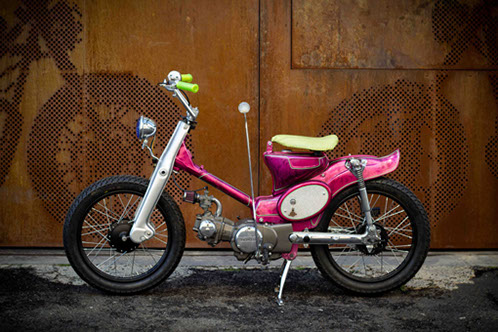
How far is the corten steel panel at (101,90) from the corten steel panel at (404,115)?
28 centimetres

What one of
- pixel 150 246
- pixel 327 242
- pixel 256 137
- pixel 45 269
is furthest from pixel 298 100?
pixel 45 269

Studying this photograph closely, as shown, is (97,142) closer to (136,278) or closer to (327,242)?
(136,278)

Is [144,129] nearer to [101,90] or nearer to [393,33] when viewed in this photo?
[101,90]

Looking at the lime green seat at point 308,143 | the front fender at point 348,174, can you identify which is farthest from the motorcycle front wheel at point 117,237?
the front fender at point 348,174

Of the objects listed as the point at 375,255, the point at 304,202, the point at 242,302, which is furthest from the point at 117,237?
the point at 375,255

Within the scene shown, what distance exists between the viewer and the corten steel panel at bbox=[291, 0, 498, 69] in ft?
15.8

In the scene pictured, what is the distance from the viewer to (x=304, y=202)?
12.2ft

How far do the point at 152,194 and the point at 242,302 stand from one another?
0.98m

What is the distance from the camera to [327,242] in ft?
12.0

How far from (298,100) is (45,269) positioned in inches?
105

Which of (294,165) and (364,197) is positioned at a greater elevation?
(294,165)

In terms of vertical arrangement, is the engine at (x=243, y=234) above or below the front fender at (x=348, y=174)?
below

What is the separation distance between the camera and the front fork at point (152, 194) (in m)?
3.62

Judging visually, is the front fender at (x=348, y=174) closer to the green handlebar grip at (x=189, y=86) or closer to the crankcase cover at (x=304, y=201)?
the crankcase cover at (x=304, y=201)
